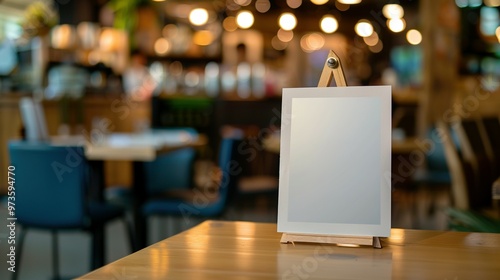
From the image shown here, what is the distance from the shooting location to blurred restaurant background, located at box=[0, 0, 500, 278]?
7215 millimetres

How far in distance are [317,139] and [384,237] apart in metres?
0.23

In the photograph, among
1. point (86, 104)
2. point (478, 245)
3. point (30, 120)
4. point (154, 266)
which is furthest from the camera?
point (86, 104)

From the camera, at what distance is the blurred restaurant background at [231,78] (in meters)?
7.21

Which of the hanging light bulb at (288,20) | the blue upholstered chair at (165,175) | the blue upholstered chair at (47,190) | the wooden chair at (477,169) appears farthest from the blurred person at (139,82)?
the blue upholstered chair at (47,190)

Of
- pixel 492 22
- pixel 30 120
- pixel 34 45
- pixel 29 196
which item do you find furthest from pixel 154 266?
pixel 492 22

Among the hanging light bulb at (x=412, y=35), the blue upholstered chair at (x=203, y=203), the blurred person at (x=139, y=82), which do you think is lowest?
the blue upholstered chair at (x=203, y=203)

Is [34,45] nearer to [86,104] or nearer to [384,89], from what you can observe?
[86,104]

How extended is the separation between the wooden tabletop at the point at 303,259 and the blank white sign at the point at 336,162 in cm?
5

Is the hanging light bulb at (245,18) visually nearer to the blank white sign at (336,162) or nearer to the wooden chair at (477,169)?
the wooden chair at (477,169)

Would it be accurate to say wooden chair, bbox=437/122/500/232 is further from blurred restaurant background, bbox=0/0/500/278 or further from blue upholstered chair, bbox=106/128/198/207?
blurred restaurant background, bbox=0/0/500/278

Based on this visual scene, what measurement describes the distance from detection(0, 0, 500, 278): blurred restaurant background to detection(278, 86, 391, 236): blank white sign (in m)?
4.78

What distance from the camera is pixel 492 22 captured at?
1052cm

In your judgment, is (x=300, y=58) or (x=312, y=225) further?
(x=300, y=58)

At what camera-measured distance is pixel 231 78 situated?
8.59m
